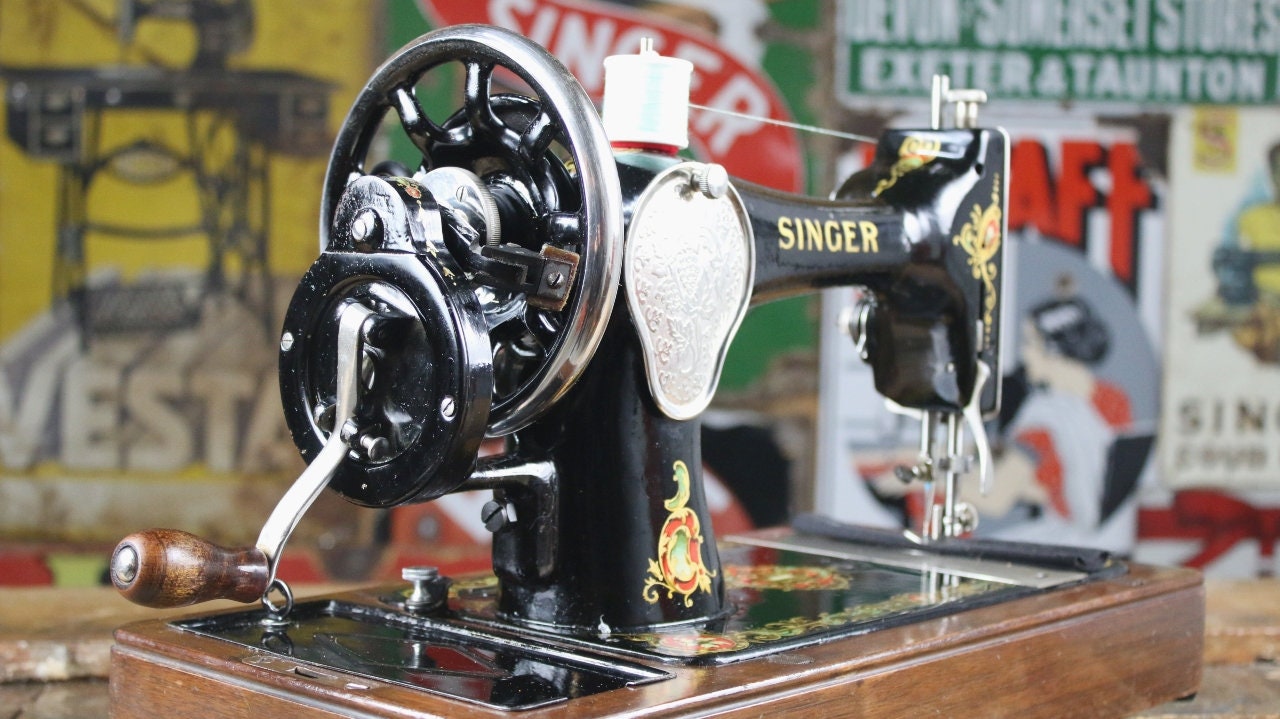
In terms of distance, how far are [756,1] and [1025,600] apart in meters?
2.46

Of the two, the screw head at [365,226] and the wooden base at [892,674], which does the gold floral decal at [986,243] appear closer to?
the wooden base at [892,674]

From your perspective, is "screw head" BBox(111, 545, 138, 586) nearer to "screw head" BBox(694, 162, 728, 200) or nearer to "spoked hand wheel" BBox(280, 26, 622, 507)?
"spoked hand wheel" BBox(280, 26, 622, 507)

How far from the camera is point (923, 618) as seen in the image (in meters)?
1.41

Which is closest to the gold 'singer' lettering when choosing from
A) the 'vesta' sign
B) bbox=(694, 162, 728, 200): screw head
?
bbox=(694, 162, 728, 200): screw head

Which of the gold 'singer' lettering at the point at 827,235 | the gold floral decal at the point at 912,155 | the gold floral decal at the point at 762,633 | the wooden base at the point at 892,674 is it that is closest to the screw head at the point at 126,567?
the wooden base at the point at 892,674

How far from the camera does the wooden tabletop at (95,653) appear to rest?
5.11ft

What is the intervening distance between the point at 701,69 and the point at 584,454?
8.27ft

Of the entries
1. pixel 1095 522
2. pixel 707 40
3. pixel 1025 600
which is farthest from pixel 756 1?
pixel 1025 600

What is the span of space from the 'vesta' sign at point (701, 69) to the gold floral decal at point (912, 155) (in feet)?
6.62

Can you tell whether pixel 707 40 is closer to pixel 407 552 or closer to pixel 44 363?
pixel 407 552

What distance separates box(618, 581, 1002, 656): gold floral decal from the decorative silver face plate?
19 cm

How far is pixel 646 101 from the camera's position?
1345 mm

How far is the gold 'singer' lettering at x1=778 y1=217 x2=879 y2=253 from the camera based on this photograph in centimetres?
144

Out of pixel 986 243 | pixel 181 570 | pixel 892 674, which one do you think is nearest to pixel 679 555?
pixel 892 674
